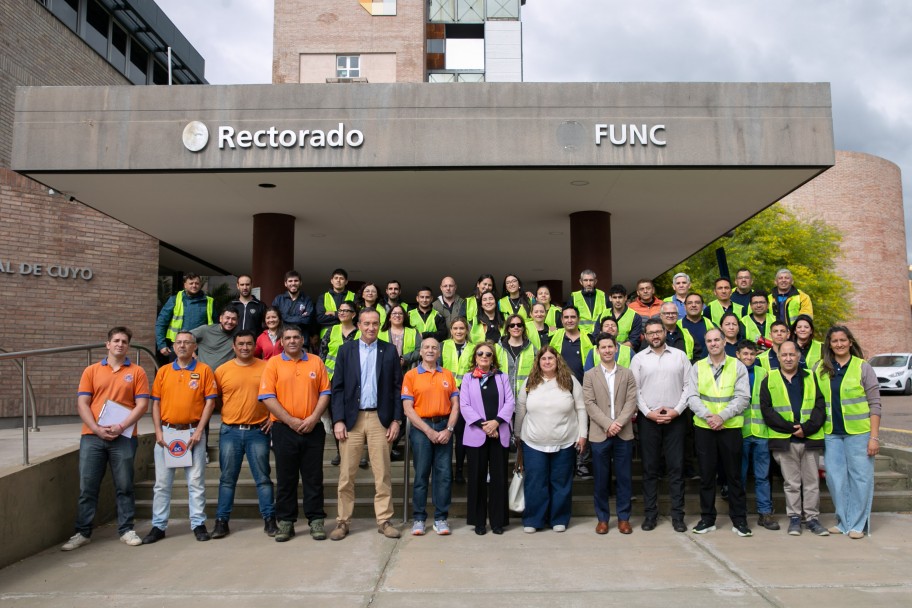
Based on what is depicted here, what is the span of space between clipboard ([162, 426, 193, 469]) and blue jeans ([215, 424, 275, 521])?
0.92ft

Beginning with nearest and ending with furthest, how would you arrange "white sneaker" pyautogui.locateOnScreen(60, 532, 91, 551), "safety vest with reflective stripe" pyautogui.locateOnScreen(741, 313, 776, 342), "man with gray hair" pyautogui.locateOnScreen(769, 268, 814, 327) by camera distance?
"white sneaker" pyautogui.locateOnScreen(60, 532, 91, 551), "safety vest with reflective stripe" pyautogui.locateOnScreen(741, 313, 776, 342), "man with gray hair" pyautogui.locateOnScreen(769, 268, 814, 327)

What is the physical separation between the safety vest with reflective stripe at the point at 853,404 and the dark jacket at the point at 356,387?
397 cm

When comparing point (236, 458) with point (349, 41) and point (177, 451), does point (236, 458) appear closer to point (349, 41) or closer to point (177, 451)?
point (177, 451)

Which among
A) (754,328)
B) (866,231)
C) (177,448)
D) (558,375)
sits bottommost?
(177,448)

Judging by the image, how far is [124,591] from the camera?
505cm

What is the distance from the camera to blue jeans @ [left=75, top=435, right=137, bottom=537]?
20.4 ft

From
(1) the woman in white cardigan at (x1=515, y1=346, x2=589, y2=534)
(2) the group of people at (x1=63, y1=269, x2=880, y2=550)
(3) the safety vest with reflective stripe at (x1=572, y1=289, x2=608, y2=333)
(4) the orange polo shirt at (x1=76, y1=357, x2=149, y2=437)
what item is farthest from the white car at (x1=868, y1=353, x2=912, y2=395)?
(4) the orange polo shirt at (x1=76, y1=357, x2=149, y2=437)

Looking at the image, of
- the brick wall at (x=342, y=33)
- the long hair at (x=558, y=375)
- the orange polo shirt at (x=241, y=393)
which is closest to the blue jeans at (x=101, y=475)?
the orange polo shirt at (x=241, y=393)

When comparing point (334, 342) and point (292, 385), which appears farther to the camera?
point (334, 342)

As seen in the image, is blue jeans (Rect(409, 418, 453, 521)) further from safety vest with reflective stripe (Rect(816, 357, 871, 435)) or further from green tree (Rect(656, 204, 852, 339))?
green tree (Rect(656, 204, 852, 339))

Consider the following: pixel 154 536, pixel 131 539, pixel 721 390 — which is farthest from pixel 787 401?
pixel 131 539

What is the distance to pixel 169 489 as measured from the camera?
641 centimetres

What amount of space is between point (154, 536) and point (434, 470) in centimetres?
256

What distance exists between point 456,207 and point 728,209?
441 centimetres
